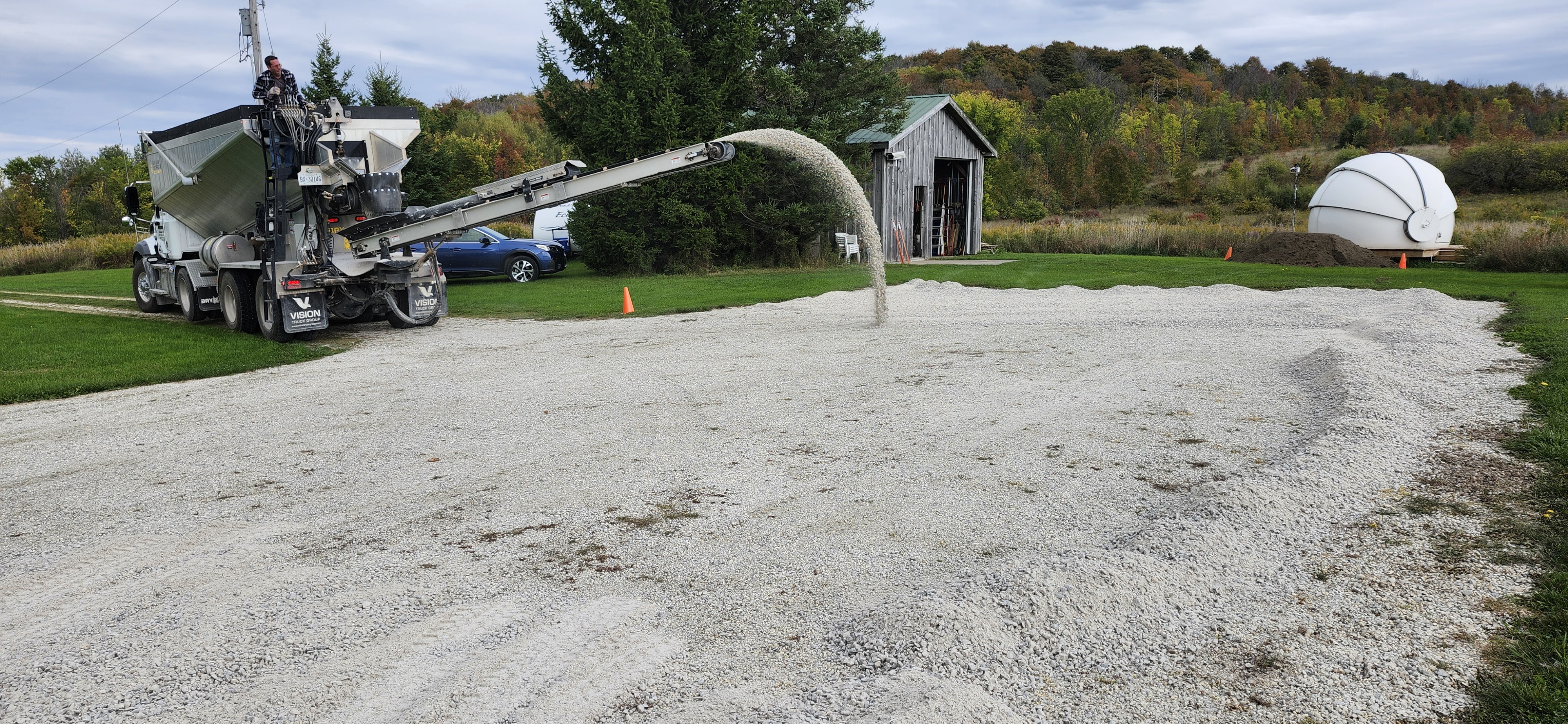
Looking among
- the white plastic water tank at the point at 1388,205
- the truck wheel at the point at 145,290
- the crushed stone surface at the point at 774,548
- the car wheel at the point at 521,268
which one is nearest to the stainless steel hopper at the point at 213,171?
the truck wheel at the point at 145,290

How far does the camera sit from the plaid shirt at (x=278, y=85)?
1180 centimetres

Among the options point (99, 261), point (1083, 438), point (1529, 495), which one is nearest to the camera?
point (1529, 495)

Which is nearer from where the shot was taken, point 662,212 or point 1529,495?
point 1529,495

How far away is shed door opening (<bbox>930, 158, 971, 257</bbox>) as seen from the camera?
3017 centimetres

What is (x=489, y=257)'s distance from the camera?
22906 mm

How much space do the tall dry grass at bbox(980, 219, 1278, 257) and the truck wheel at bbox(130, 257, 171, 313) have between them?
23754mm

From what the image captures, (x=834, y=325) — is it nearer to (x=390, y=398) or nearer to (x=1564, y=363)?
(x=390, y=398)

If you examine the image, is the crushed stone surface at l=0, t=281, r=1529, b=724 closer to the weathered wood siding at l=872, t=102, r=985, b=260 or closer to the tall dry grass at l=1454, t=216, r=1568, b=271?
the tall dry grass at l=1454, t=216, r=1568, b=271

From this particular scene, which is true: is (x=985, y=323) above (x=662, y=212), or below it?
below

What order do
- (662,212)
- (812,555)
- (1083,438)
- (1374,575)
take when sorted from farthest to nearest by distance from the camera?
1. (662,212)
2. (1083,438)
3. (812,555)
4. (1374,575)

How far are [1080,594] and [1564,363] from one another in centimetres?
703

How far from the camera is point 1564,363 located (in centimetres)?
798

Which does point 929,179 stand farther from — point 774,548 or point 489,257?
point 774,548

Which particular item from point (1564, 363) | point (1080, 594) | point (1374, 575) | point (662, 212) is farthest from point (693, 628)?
point (662, 212)
